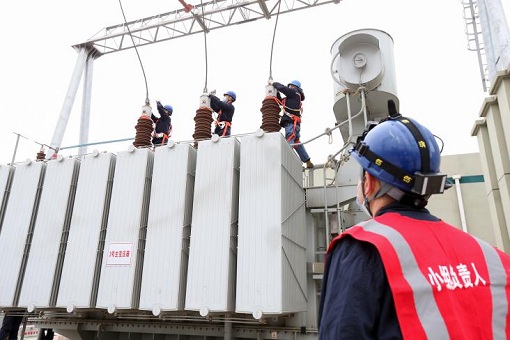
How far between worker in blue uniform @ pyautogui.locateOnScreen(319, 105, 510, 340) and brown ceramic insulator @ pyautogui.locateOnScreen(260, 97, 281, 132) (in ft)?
14.4

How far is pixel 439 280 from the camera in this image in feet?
3.77

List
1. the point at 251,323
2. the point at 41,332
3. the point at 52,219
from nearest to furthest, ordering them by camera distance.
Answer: the point at 251,323, the point at 52,219, the point at 41,332

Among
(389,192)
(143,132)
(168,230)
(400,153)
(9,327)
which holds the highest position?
(143,132)

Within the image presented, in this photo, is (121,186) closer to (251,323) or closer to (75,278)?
(75,278)

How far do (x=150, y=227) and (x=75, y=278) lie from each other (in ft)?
4.51

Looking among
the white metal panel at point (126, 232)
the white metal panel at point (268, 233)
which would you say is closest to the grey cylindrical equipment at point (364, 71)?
the white metal panel at point (268, 233)

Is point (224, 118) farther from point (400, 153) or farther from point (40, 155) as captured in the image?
point (400, 153)

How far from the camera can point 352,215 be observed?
5816 millimetres

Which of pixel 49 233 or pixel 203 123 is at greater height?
pixel 203 123

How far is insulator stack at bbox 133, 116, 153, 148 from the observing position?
6.54m

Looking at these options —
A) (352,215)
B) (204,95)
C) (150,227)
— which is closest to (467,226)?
(352,215)

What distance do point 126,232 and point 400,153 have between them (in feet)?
14.7

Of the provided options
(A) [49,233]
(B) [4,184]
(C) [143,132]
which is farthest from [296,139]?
(B) [4,184]

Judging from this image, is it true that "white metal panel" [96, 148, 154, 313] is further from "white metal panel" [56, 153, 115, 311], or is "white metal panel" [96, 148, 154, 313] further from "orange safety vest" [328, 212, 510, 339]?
"orange safety vest" [328, 212, 510, 339]
